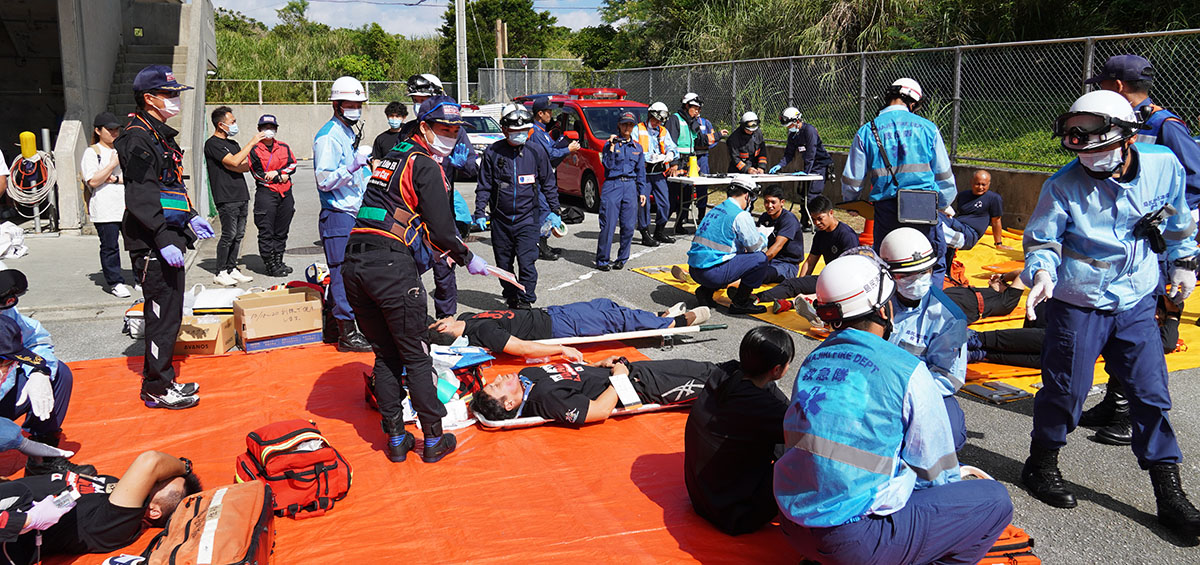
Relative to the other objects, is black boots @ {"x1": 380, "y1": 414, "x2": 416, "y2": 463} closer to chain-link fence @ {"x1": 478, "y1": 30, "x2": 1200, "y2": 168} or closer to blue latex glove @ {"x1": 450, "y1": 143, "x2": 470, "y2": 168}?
blue latex glove @ {"x1": 450, "y1": 143, "x2": 470, "y2": 168}

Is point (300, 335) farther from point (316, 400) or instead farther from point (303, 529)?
point (303, 529)

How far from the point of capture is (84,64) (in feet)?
48.7

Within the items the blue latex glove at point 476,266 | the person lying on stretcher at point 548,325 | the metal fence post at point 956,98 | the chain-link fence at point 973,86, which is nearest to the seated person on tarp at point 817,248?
the person lying on stretcher at point 548,325

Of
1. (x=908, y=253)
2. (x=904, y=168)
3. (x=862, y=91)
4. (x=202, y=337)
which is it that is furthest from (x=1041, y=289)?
(x=862, y=91)

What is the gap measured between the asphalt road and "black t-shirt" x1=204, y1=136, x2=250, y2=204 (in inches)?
38.4

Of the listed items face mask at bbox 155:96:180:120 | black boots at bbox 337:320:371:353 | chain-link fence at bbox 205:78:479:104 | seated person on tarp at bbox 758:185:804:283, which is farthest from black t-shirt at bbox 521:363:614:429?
chain-link fence at bbox 205:78:479:104

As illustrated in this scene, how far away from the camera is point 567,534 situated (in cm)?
407

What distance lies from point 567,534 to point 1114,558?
8.28 ft

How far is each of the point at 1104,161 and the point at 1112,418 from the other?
210 cm

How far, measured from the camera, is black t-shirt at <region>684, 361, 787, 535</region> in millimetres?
3885

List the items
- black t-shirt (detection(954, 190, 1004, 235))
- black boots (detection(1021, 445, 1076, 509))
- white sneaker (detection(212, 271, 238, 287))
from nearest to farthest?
black boots (detection(1021, 445, 1076, 509)) < white sneaker (detection(212, 271, 238, 287)) < black t-shirt (detection(954, 190, 1004, 235))

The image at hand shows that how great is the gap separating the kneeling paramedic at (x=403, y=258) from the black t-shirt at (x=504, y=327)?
1623 millimetres

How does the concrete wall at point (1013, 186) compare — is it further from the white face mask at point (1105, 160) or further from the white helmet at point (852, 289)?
the white helmet at point (852, 289)

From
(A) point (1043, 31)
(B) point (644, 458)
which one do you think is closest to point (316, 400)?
(B) point (644, 458)
